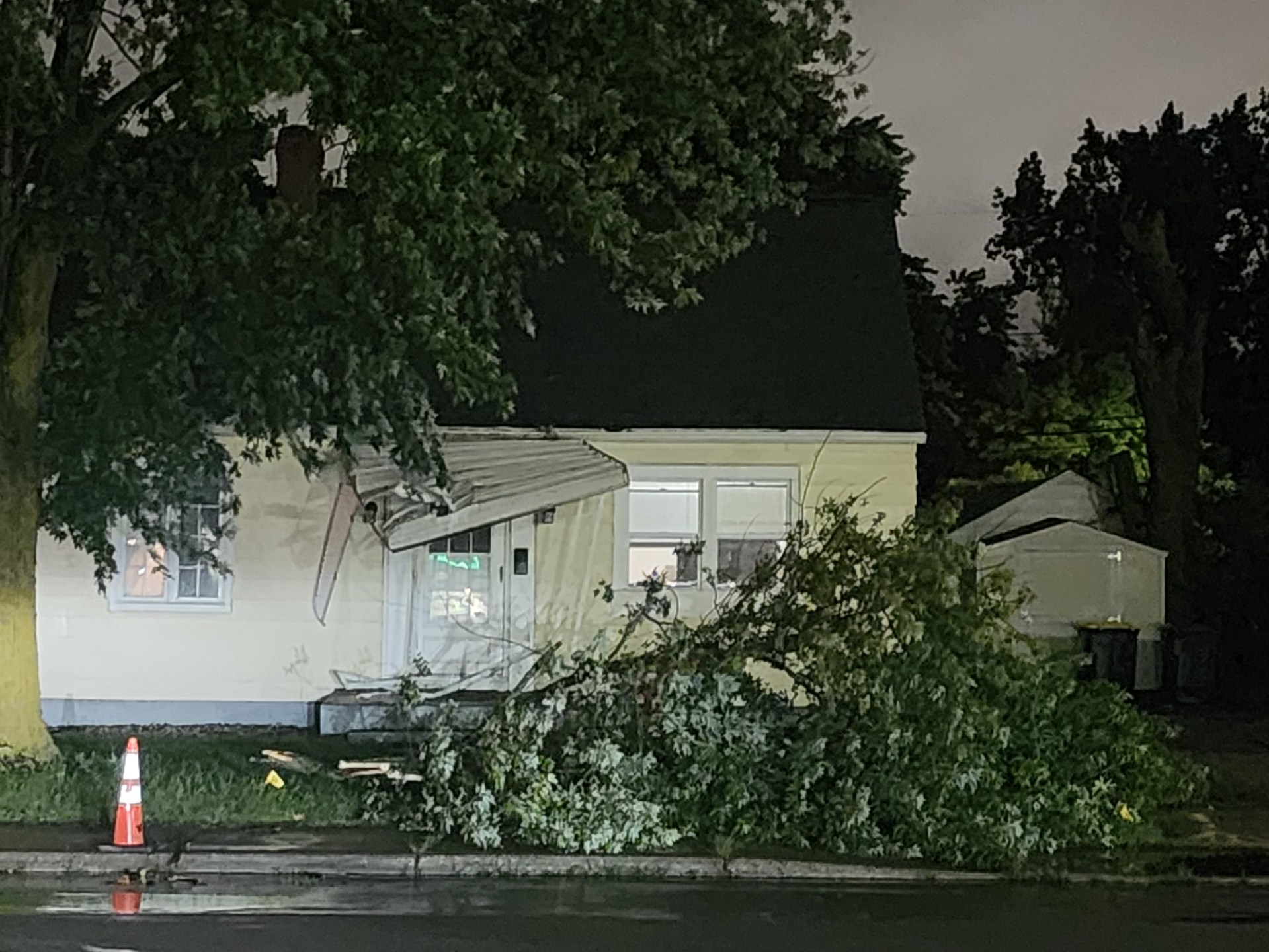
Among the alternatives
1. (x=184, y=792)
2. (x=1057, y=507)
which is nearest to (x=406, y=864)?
(x=184, y=792)

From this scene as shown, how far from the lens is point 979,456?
4228 centimetres

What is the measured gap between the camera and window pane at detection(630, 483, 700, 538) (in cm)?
1577

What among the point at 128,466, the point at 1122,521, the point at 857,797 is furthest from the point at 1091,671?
the point at 128,466

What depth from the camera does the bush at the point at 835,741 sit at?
9.97 metres

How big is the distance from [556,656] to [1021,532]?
496 inches

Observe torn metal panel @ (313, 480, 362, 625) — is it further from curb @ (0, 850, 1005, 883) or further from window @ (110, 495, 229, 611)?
curb @ (0, 850, 1005, 883)

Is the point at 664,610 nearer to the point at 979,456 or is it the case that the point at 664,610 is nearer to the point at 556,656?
the point at 556,656

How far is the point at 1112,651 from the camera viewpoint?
754 inches

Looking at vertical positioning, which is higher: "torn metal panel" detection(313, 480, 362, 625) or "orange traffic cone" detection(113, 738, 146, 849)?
"torn metal panel" detection(313, 480, 362, 625)

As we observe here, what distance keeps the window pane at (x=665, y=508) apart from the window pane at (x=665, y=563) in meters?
0.16

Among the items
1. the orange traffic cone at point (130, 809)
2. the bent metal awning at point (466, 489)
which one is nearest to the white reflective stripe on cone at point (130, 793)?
the orange traffic cone at point (130, 809)

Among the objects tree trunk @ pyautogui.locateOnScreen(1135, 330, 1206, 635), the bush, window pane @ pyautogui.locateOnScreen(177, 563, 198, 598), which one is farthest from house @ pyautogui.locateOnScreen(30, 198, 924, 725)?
tree trunk @ pyautogui.locateOnScreen(1135, 330, 1206, 635)

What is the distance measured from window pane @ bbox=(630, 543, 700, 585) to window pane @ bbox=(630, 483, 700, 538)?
0.51 feet

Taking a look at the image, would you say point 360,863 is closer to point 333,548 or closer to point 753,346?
point 333,548
